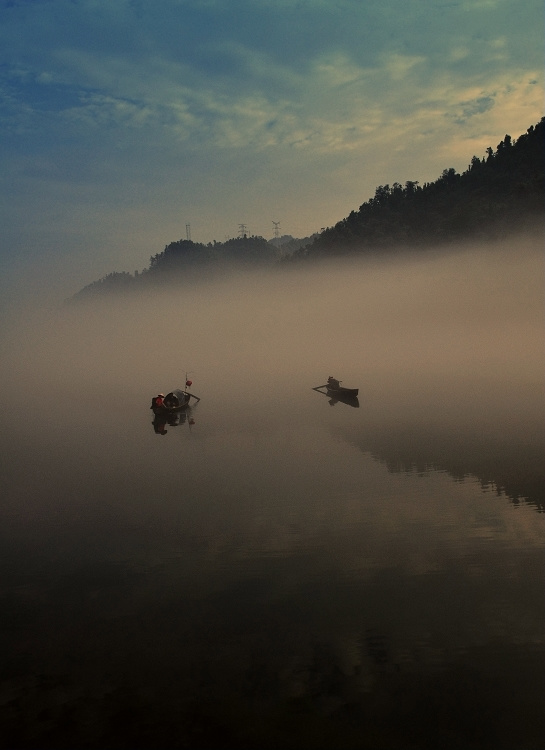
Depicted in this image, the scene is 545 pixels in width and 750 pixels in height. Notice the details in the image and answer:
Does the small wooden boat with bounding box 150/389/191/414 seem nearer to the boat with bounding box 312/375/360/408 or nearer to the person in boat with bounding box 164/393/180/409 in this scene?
the person in boat with bounding box 164/393/180/409

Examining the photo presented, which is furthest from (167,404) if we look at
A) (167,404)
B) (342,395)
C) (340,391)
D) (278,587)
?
(278,587)

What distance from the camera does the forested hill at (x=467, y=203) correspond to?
473ft

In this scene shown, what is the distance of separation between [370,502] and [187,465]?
44.1ft

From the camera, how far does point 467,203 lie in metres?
168

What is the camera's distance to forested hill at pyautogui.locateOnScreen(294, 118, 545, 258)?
144m

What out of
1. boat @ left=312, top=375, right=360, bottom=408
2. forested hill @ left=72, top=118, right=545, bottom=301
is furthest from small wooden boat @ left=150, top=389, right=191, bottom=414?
forested hill @ left=72, top=118, right=545, bottom=301

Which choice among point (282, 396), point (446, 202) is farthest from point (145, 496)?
point (446, 202)

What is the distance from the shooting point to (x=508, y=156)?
16312 cm

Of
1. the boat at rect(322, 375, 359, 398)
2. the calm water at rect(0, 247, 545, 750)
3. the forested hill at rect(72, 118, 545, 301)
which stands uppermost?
the forested hill at rect(72, 118, 545, 301)

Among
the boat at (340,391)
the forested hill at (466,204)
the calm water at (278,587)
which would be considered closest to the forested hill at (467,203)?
the forested hill at (466,204)

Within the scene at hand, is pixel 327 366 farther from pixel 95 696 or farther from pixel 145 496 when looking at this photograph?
pixel 95 696

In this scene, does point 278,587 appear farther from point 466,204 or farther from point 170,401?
point 466,204

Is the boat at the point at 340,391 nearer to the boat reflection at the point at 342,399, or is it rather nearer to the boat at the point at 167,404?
the boat reflection at the point at 342,399

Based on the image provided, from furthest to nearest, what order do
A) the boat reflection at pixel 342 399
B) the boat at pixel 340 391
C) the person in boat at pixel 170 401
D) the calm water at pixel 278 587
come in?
the boat reflection at pixel 342 399, the boat at pixel 340 391, the person in boat at pixel 170 401, the calm water at pixel 278 587
